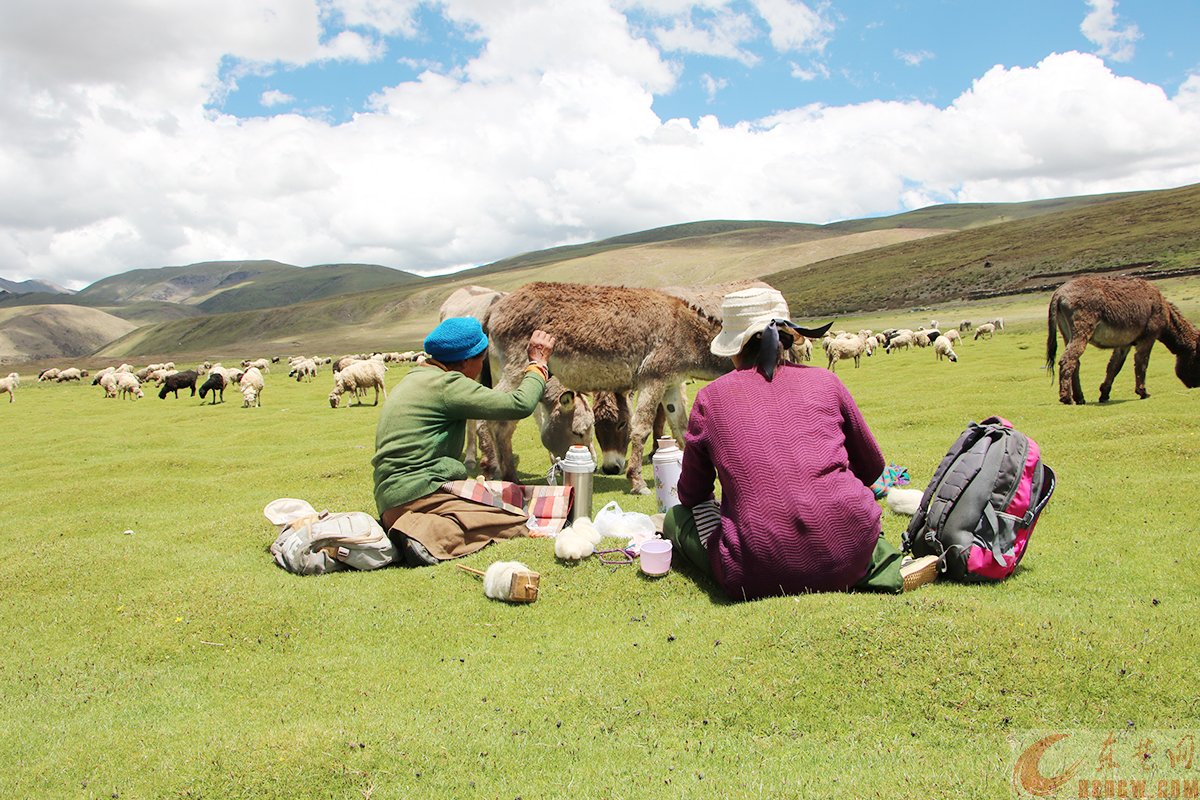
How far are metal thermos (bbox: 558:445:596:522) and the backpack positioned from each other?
3.52 metres

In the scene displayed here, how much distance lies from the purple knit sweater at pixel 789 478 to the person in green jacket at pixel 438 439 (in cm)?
222

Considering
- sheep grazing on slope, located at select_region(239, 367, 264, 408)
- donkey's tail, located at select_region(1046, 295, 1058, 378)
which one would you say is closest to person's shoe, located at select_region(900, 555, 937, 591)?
donkey's tail, located at select_region(1046, 295, 1058, 378)

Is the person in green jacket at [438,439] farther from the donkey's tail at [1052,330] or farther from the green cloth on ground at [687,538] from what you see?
the donkey's tail at [1052,330]

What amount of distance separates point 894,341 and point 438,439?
4458 cm

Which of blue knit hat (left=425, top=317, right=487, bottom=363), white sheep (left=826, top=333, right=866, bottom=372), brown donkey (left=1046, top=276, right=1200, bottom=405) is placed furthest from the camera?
white sheep (left=826, top=333, right=866, bottom=372)

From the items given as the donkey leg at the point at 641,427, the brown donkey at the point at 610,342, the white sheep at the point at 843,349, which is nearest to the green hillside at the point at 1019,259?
the white sheep at the point at 843,349

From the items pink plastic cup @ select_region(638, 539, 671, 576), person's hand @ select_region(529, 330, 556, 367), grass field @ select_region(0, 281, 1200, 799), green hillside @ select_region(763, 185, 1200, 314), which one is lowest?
grass field @ select_region(0, 281, 1200, 799)

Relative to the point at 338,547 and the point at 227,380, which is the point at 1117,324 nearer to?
the point at 338,547

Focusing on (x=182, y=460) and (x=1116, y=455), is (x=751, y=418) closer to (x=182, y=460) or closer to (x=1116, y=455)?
(x=1116, y=455)

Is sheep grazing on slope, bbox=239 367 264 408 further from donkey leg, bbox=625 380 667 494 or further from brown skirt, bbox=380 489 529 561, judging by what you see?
brown skirt, bbox=380 489 529 561

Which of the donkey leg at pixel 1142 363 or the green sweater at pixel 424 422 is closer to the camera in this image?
the green sweater at pixel 424 422

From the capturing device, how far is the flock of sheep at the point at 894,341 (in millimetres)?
36500

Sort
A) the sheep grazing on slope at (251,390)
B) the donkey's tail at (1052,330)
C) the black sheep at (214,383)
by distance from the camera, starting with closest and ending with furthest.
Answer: the donkey's tail at (1052,330) < the sheep grazing on slope at (251,390) < the black sheep at (214,383)

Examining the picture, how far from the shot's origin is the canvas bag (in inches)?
283
